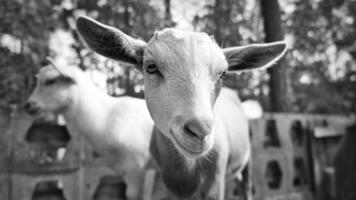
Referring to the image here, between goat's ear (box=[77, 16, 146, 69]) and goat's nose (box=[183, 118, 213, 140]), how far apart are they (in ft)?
2.83

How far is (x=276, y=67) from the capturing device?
644cm

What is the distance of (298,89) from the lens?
1335cm

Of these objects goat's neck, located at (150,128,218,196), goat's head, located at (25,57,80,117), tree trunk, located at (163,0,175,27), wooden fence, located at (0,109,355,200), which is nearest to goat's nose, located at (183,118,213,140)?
goat's neck, located at (150,128,218,196)

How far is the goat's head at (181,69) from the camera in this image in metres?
1.77

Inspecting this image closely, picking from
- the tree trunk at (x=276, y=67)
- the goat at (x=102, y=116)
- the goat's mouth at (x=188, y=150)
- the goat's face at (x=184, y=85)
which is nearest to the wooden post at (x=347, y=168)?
the tree trunk at (x=276, y=67)

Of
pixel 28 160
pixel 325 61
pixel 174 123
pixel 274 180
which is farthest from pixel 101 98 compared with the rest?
pixel 325 61

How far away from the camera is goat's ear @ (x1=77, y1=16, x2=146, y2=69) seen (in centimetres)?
226

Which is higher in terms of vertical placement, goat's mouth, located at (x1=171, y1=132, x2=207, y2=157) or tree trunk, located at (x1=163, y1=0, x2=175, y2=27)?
tree trunk, located at (x1=163, y1=0, x2=175, y2=27)

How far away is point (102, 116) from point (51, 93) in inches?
27.4

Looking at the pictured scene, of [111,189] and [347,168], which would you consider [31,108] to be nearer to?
[111,189]

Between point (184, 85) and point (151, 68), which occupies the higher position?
point (151, 68)

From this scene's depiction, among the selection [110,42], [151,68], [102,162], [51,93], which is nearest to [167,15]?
[51,93]

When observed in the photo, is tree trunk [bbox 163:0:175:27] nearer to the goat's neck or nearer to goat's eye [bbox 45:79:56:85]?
goat's eye [bbox 45:79:56:85]

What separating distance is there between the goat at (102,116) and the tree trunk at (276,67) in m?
3.23
